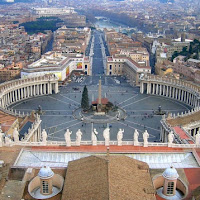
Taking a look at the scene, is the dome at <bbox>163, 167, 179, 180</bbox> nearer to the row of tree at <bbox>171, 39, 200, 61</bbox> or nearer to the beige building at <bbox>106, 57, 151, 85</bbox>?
the beige building at <bbox>106, 57, 151, 85</bbox>

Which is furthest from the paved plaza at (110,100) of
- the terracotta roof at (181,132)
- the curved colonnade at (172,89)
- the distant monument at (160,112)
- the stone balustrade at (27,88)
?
the terracotta roof at (181,132)

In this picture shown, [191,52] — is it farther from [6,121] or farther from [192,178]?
[192,178]

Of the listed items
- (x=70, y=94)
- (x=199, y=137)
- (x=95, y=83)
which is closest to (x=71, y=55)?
(x=95, y=83)

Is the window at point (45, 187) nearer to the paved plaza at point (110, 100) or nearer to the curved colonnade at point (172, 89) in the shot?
the paved plaza at point (110, 100)

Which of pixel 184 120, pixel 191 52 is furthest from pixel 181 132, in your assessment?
pixel 191 52

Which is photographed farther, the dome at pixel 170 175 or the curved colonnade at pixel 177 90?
the curved colonnade at pixel 177 90
